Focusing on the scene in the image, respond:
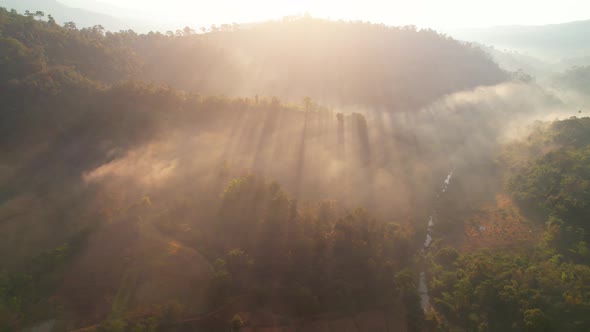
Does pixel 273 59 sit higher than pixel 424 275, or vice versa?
pixel 273 59

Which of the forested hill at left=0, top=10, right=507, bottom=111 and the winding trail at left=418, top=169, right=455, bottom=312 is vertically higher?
the forested hill at left=0, top=10, right=507, bottom=111

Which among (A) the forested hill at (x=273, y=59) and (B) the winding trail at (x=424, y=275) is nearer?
(B) the winding trail at (x=424, y=275)

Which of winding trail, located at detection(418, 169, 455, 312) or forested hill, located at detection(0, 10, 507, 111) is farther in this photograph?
forested hill, located at detection(0, 10, 507, 111)

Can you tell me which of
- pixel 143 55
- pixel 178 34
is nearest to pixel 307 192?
pixel 143 55

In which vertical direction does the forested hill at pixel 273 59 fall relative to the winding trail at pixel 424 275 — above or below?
above

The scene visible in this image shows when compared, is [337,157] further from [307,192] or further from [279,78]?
[279,78]

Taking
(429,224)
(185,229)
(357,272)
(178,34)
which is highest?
(178,34)

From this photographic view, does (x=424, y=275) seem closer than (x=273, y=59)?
Yes

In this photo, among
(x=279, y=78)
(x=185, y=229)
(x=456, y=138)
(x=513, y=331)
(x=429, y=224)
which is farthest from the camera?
(x=279, y=78)
